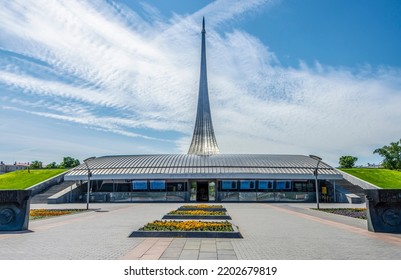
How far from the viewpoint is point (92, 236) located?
1143cm

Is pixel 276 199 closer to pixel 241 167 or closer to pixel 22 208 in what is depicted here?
pixel 241 167

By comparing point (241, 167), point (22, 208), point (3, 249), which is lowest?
point (3, 249)

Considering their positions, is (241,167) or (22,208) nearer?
(22,208)

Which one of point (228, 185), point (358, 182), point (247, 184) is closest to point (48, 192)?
point (228, 185)

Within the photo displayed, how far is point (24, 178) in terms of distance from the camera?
43.7 metres

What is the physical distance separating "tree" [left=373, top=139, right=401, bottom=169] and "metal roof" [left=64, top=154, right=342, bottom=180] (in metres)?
28.7

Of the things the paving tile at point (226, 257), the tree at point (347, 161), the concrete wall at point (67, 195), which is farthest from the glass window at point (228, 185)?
the tree at point (347, 161)

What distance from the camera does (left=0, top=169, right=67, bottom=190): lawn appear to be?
133 ft

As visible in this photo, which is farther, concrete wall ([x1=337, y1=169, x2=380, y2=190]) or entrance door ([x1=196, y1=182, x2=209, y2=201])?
entrance door ([x1=196, y1=182, x2=209, y2=201])

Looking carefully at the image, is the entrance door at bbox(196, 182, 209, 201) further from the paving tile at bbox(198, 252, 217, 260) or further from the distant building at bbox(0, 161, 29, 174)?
the distant building at bbox(0, 161, 29, 174)

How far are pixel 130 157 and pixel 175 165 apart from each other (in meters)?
7.85

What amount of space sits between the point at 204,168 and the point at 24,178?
80.9ft

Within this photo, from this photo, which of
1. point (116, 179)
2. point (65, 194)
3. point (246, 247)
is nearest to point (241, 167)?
point (116, 179)

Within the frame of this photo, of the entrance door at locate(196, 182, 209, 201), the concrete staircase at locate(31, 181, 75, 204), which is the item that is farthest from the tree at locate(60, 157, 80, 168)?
the entrance door at locate(196, 182, 209, 201)
